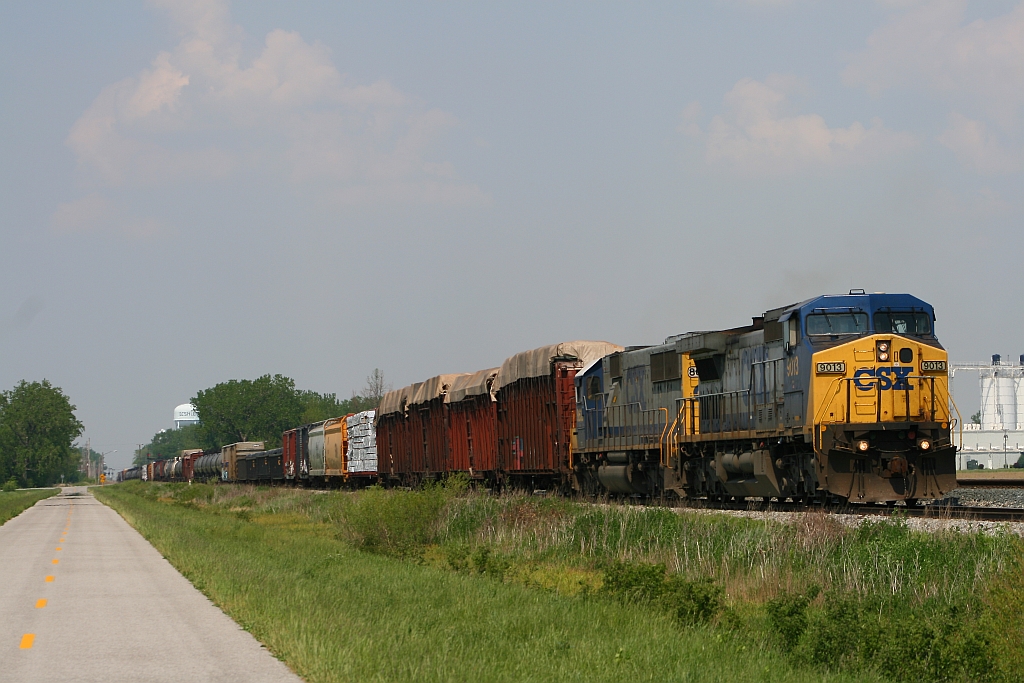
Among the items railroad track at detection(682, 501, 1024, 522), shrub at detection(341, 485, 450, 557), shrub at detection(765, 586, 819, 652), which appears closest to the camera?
shrub at detection(765, 586, 819, 652)

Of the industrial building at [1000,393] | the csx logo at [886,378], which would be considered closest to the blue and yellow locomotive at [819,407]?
the csx logo at [886,378]

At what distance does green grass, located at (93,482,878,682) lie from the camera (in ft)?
31.8

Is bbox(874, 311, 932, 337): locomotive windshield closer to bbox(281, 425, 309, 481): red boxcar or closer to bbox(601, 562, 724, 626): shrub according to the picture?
bbox(601, 562, 724, 626): shrub

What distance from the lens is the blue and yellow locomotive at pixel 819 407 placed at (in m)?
19.3

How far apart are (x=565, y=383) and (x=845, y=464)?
11.9 metres

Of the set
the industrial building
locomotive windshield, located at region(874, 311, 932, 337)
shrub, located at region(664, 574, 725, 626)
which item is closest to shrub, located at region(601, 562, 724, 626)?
shrub, located at region(664, 574, 725, 626)

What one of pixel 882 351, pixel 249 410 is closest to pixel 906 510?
pixel 882 351

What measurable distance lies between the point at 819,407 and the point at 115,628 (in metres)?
12.3

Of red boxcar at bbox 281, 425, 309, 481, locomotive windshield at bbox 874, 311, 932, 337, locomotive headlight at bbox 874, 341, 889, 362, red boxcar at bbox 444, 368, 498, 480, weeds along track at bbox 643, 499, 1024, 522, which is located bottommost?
red boxcar at bbox 281, 425, 309, 481

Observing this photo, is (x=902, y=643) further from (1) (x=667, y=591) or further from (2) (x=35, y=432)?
(2) (x=35, y=432)

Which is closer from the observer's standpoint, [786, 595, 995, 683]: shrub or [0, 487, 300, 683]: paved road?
[0, 487, 300, 683]: paved road

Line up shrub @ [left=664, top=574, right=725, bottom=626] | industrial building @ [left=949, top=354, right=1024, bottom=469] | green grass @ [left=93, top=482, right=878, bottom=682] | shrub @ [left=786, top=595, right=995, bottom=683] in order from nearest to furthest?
green grass @ [left=93, top=482, right=878, bottom=682] < shrub @ [left=786, top=595, right=995, bottom=683] < shrub @ [left=664, top=574, right=725, bottom=626] < industrial building @ [left=949, top=354, right=1024, bottom=469]

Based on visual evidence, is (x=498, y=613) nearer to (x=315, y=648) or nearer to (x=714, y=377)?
(x=315, y=648)

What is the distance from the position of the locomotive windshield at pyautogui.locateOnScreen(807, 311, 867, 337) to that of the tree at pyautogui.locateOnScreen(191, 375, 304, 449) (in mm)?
169420
